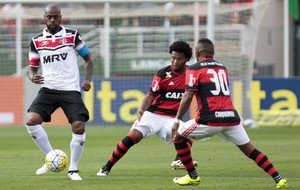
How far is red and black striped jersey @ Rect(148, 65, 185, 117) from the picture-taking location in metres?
13.0

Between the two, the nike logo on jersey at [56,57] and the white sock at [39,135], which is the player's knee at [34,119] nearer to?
the white sock at [39,135]

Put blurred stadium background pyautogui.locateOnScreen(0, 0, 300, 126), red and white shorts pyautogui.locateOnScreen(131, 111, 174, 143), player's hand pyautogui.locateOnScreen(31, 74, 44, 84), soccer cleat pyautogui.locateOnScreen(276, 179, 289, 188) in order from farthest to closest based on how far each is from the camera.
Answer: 1. blurred stadium background pyautogui.locateOnScreen(0, 0, 300, 126)
2. red and white shorts pyautogui.locateOnScreen(131, 111, 174, 143)
3. player's hand pyautogui.locateOnScreen(31, 74, 44, 84)
4. soccer cleat pyautogui.locateOnScreen(276, 179, 289, 188)

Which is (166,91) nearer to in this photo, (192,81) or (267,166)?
(192,81)

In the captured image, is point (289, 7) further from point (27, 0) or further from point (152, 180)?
→ point (152, 180)

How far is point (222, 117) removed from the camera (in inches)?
424

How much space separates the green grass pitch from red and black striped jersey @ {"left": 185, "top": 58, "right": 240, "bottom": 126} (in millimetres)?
815

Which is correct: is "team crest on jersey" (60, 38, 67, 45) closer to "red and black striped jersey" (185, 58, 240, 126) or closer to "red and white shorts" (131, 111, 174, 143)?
"red and white shorts" (131, 111, 174, 143)

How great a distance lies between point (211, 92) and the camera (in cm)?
1082

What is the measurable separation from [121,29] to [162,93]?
14908 mm

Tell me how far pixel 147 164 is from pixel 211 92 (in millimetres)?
4034

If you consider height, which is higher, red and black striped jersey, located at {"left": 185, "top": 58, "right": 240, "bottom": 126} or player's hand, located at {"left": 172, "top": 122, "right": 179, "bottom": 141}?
red and black striped jersey, located at {"left": 185, "top": 58, "right": 240, "bottom": 126}

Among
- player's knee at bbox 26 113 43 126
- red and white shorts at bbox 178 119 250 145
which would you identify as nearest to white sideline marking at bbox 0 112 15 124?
player's knee at bbox 26 113 43 126

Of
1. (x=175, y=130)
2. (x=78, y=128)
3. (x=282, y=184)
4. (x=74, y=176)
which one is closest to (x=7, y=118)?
(x=78, y=128)

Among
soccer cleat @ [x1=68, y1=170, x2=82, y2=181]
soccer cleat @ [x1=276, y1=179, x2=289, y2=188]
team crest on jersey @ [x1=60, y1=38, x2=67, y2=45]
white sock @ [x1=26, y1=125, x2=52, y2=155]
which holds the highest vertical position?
team crest on jersey @ [x1=60, y1=38, x2=67, y2=45]
